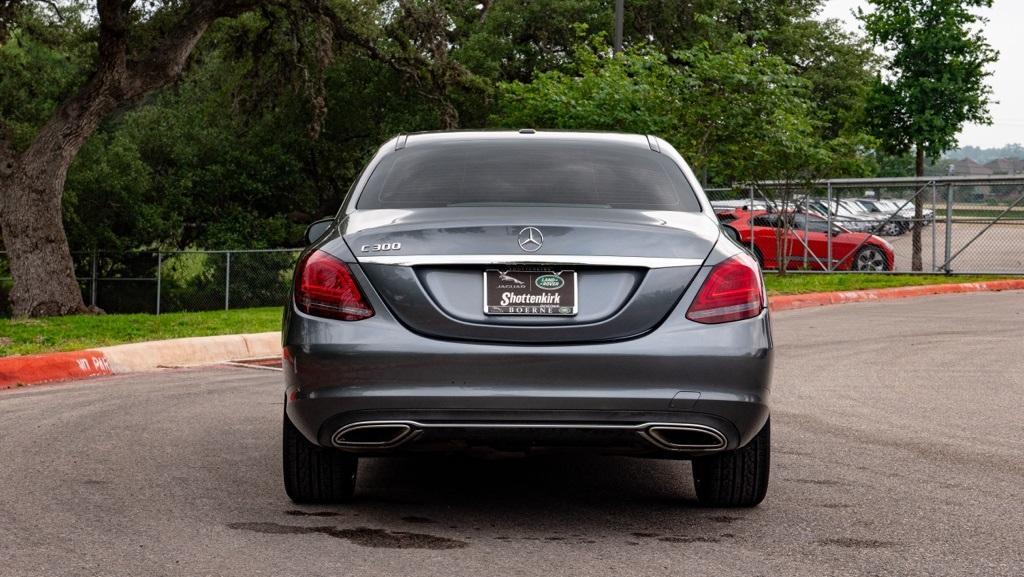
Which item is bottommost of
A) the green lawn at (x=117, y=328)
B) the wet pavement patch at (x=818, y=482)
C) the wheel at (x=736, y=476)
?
the green lawn at (x=117, y=328)

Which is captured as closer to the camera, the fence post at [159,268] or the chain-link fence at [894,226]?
the chain-link fence at [894,226]

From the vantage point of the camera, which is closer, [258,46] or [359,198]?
[359,198]

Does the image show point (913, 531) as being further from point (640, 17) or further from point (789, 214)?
point (640, 17)

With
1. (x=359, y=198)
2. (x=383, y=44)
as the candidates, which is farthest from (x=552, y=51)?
(x=359, y=198)

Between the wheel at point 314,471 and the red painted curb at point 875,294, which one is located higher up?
the wheel at point 314,471

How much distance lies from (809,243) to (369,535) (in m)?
23.5

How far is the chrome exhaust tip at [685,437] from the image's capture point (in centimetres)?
502

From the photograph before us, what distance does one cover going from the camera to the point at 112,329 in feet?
51.9

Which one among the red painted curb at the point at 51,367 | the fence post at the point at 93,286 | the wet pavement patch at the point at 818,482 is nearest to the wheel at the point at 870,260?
the fence post at the point at 93,286

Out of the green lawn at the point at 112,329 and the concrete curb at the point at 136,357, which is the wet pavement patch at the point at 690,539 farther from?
the green lawn at the point at 112,329

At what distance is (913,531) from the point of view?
5.38 metres

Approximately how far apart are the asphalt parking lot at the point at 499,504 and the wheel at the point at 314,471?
0.32ft

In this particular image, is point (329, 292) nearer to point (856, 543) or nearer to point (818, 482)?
point (856, 543)

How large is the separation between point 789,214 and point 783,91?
408 centimetres
